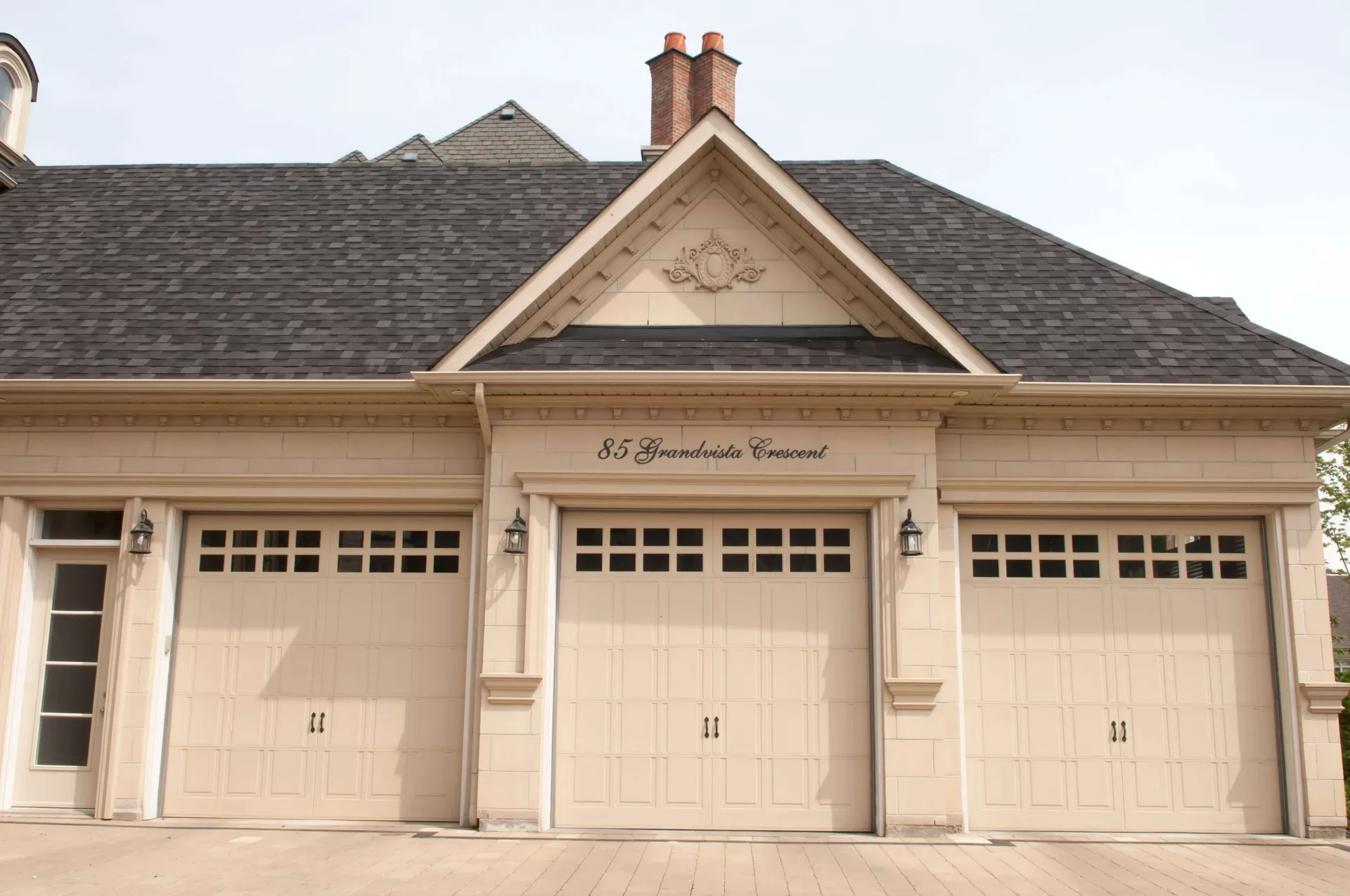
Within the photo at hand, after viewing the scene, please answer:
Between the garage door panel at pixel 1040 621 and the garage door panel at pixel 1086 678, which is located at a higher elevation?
the garage door panel at pixel 1040 621

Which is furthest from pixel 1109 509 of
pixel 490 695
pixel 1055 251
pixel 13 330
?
pixel 13 330

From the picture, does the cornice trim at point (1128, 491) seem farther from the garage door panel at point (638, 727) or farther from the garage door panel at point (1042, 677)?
the garage door panel at point (638, 727)

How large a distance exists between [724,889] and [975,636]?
389cm

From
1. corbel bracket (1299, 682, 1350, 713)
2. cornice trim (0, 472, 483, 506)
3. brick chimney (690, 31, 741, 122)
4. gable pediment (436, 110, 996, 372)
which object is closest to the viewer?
corbel bracket (1299, 682, 1350, 713)

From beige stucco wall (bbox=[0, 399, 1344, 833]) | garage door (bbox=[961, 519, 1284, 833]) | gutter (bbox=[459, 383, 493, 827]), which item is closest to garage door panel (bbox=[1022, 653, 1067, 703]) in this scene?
garage door (bbox=[961, 519, 1284, 833])

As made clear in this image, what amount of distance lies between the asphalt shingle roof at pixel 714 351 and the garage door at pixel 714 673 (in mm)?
1455

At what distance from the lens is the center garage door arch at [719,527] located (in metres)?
9.70

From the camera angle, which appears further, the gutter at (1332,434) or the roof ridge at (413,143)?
the roof ridge at (413,143)

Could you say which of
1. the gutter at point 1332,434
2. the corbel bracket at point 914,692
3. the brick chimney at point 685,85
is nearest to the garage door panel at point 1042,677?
the corbel bracket at point 914,692

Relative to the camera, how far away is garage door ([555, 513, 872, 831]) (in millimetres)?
9766

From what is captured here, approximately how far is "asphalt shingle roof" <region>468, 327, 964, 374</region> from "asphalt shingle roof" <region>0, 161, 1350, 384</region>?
0.70ft

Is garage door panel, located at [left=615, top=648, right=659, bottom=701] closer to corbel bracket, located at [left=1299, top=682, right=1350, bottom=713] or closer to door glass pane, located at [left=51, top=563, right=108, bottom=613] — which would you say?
door glass pane, located at [left=51, top=563, right=108, bottom=613]

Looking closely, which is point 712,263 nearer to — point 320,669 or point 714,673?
point 714,673

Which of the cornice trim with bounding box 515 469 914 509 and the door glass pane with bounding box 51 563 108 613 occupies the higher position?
the cornice trim with bounding box 515 469 914 509
